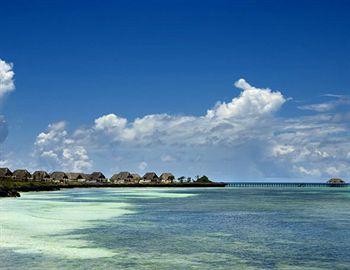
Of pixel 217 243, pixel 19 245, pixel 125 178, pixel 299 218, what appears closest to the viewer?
pixel 19 245

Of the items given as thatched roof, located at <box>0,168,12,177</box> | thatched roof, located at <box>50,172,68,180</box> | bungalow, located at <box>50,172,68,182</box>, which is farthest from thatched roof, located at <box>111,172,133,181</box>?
thatched roof, located at <box>0,168,12,177</box>

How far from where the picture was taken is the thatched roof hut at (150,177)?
197 meters

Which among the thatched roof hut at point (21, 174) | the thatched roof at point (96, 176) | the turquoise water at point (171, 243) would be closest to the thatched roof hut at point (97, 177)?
the thatched roof at point (96, 176)

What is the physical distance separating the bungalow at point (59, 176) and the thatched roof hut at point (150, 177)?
3355 centimetres

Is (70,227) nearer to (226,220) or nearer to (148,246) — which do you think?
(148,246)

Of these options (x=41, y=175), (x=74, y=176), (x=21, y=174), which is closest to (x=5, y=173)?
(x=21, y=174)

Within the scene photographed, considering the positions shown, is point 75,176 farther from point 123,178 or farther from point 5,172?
point 5,172

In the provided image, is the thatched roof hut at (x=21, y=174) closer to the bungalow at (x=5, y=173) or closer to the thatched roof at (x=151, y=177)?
the bungalow at (x=5, y=173)

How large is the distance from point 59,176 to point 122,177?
26.9 meters

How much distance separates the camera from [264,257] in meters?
24.2

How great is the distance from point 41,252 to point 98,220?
17374 mm

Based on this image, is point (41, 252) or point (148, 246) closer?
point (41, 252)

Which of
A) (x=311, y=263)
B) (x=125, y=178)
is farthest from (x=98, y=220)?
(x=125, y=178)

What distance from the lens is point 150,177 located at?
197000 mm
